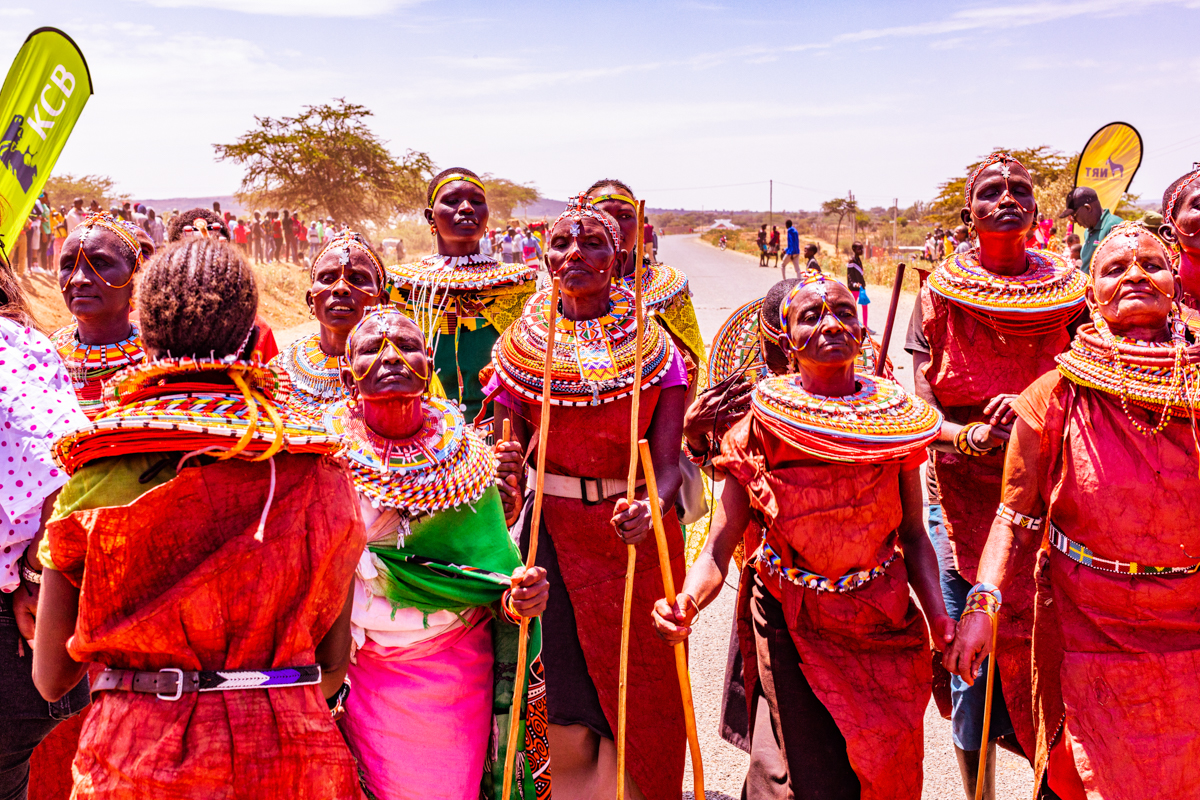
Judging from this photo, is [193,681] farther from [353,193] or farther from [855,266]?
[353,193]

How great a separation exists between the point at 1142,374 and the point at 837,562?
3.49 ft

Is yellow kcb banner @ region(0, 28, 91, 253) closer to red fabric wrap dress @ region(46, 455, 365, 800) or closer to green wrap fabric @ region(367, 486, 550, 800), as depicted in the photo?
green wrap fabric @ region(367, 486, 550, 800)

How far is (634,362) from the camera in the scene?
393 centimetres

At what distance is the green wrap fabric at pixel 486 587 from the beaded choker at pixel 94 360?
143 centimetres

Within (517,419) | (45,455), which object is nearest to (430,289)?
(517,419)

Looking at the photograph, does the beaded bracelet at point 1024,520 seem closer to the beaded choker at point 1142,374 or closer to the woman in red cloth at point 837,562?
the woman in red cloth at point 837,562

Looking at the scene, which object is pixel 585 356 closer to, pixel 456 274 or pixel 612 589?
pixel 612 589

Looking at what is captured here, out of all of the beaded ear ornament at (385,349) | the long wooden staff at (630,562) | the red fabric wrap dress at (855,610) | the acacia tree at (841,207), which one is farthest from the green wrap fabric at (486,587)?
the acacia tree at (841,207)

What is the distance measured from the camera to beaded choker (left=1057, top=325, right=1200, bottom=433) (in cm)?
301

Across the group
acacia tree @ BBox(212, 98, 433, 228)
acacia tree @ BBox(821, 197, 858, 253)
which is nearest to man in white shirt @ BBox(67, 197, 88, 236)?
acacia tree @ BBox(212, 98, 433, 228)

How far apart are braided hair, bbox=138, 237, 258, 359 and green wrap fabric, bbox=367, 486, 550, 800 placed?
47.7 inches

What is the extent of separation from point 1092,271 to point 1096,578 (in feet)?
3.21

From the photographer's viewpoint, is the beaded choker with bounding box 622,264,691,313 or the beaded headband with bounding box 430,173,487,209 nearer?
the beaded choker with bounding box 622,264,691,313

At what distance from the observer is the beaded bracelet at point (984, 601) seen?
3.19m
